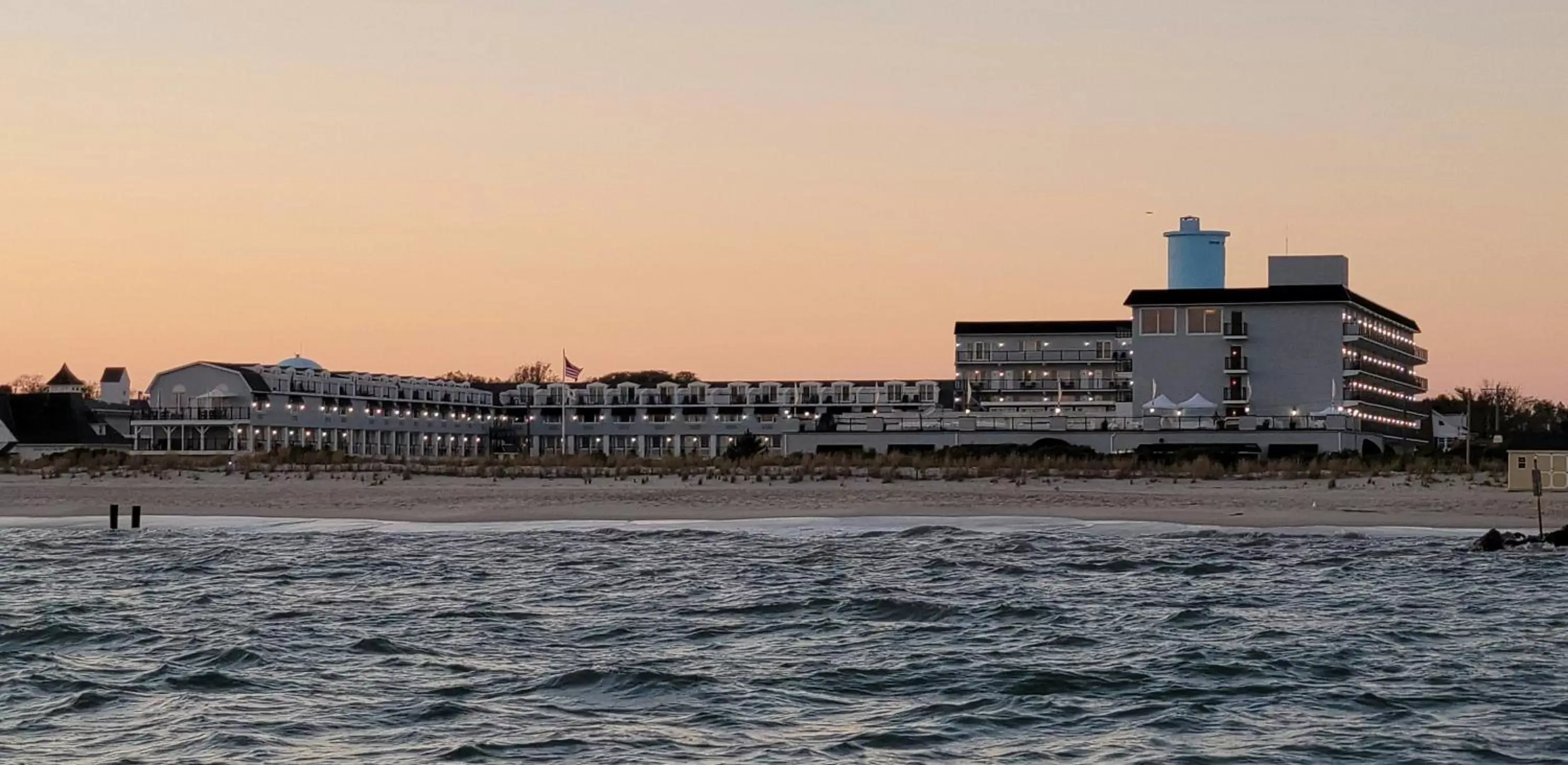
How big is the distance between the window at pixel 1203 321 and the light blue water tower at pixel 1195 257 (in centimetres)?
1385

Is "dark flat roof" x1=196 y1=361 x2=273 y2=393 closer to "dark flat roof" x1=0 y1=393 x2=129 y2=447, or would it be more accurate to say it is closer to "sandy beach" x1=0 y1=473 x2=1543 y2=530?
"dark flat roof" x1=0 y1=393 x2=129 y2=447

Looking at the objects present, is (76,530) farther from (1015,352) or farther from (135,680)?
(1015,352)

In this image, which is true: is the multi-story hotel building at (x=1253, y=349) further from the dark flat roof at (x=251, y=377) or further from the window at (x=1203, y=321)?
the dark flat roof at (x=251, y=377)

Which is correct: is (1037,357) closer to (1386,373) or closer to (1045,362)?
(1045,362)

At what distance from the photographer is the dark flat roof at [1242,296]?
9806cm

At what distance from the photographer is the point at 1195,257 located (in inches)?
4434

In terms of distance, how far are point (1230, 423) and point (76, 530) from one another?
5852 centimetres

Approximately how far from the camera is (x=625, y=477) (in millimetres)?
60312

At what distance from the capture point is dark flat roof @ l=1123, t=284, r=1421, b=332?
9806 cm

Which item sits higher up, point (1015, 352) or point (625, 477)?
point (1015, 352)

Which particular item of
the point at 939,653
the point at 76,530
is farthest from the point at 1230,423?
the point at 939,653

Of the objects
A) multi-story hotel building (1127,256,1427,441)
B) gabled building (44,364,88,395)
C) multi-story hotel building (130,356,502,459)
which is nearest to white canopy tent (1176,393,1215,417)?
multi-story hotel building (1127,256,1427,441)

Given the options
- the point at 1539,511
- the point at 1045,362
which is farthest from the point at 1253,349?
the point at 1539,511

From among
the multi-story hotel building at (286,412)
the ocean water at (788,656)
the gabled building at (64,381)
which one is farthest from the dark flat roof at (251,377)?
the ocean water at (788,656)
